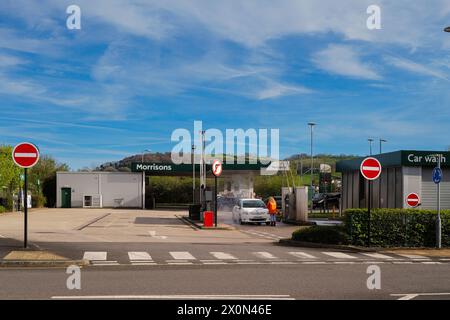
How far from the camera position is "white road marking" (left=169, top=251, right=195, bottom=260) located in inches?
645

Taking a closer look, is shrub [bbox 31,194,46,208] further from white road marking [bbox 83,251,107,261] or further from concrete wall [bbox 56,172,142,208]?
white road marking [bbox 83,251,107,261]

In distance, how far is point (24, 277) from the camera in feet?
40.5

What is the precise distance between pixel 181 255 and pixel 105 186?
50.1m

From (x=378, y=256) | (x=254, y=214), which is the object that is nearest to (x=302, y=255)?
(x=378, y=256)

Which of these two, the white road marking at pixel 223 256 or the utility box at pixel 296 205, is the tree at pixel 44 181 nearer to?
the utility box at pixel 296 205

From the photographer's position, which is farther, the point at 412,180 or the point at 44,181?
the point at 44,181

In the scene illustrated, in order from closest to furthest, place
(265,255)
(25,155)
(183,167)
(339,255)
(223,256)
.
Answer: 1. (25,155)
2. (223,256)
3. (265,255)
4. (339,255)
5. (183,167)

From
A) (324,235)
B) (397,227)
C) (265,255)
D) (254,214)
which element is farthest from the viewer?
(254,214)

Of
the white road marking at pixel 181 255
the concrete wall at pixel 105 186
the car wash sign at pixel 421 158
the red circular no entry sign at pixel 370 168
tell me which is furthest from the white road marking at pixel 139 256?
the concrete wall at pixel 105 186

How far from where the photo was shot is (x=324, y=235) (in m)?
20.6

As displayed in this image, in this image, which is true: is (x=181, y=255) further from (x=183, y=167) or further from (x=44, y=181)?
(x=44, y=181)

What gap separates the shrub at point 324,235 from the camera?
795 inches

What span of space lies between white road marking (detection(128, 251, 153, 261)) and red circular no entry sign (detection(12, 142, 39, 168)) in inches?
147
